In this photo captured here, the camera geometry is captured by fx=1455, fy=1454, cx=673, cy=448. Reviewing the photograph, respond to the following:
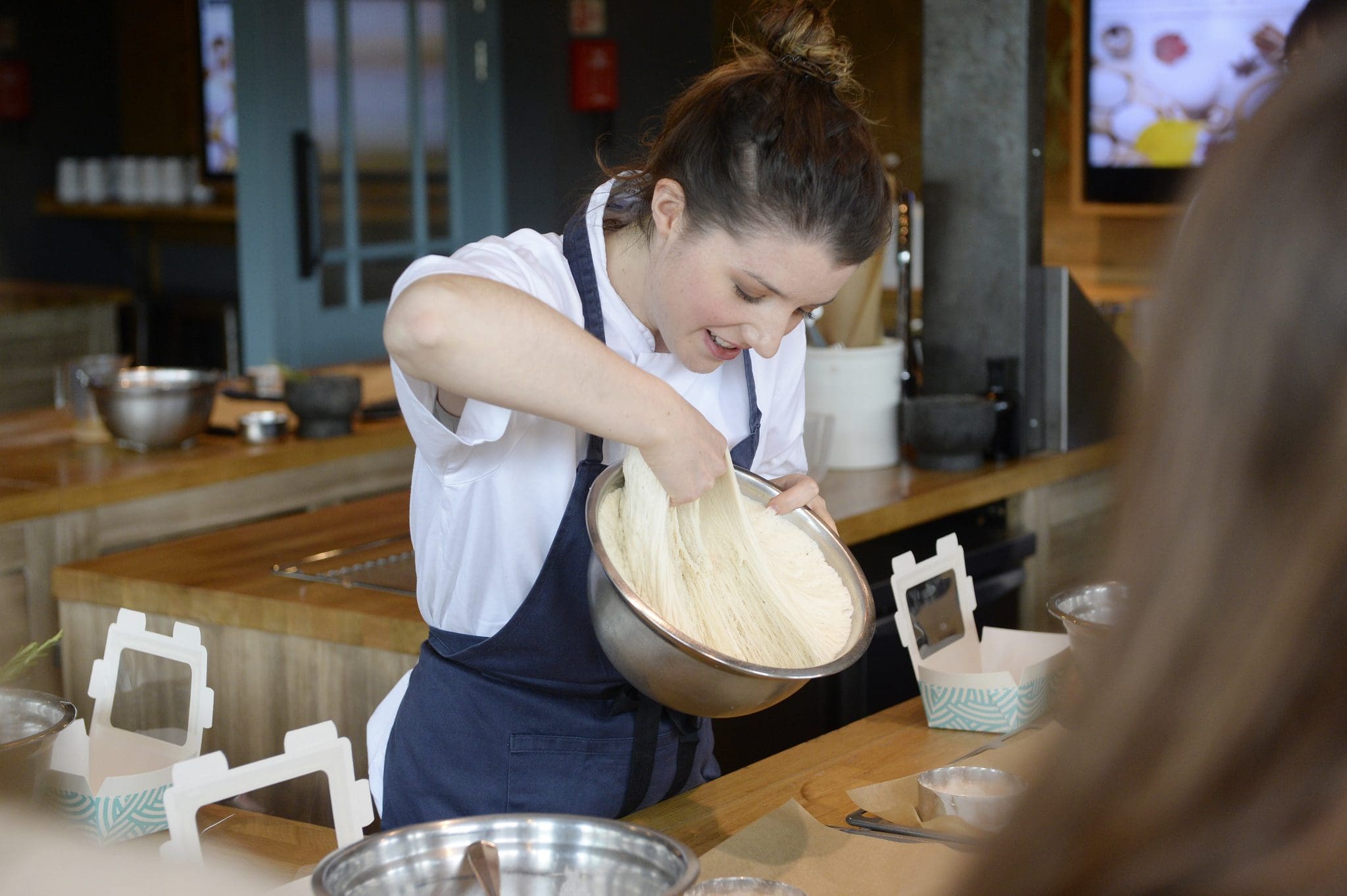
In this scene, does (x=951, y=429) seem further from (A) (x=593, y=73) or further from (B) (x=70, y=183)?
(B) (x=70, y=183)

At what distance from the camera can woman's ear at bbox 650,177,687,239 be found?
59.1 inches

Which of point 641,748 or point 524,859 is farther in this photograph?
point 641,748

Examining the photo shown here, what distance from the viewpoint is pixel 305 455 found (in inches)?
132

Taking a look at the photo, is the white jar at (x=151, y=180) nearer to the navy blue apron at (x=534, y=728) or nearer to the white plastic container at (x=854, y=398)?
the white plastic container at (x=854, y=398)

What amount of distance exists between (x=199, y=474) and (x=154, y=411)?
205 millimetres

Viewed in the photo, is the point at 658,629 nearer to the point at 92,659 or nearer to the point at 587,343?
the point at 587,343

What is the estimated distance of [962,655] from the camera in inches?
78.1

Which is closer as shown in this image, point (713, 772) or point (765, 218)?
point (765, 218)

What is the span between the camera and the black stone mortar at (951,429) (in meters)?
2.93

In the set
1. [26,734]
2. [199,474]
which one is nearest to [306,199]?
[199,474]

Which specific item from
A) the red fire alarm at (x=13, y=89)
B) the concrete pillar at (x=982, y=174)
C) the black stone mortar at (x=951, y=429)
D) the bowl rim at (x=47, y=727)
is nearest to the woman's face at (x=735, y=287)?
the bowl rim at (x=47, y=727)

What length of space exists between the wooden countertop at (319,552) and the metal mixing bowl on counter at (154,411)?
1.85ft

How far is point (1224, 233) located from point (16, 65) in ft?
25.4

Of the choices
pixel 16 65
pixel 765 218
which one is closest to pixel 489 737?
pixel 765 218
